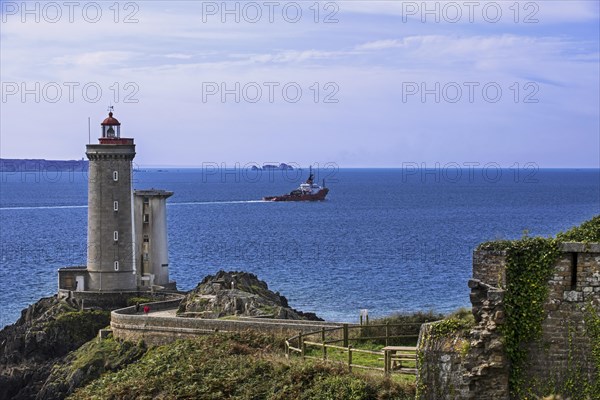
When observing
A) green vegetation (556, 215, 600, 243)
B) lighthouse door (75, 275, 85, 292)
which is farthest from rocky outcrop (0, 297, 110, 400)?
green vegetation (556, 215, 600, 243)

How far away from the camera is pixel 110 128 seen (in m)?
51.9

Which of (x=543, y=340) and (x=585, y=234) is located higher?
(x=585, y=234)

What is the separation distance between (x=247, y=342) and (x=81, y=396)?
3.93m

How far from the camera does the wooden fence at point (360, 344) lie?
64.0 ft

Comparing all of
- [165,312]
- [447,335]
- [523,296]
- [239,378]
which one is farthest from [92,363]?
[523,296]

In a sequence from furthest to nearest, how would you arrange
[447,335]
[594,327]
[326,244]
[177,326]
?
[326,244] < [177,326] < [447,335] < [594,327]

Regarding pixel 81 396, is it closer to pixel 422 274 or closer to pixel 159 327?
pixel 159 327

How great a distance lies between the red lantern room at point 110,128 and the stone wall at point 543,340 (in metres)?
38.1

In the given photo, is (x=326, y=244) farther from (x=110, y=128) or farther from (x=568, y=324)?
(x=568, y=324)

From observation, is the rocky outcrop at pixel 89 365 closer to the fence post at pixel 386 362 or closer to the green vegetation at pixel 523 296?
the fence post at pixel 386 362

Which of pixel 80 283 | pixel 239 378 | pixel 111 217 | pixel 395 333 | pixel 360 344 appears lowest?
pixel 80 283

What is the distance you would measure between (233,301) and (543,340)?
23.1m

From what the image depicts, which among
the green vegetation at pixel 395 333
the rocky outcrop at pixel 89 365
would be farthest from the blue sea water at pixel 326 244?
the rocky outcrop at pixel 89 365

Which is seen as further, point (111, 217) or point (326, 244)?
point (326, 244)
